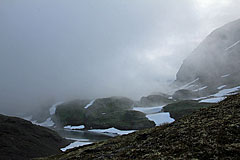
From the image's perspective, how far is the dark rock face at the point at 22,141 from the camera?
71.9 metres

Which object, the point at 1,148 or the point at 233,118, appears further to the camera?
the point at 1,148

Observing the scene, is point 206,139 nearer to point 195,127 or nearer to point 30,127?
point 195,127

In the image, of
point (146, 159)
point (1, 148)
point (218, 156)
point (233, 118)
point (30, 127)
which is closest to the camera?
point (218, 156)

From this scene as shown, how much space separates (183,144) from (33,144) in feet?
281

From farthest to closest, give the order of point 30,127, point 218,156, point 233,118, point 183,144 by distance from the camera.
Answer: point 30,127 → point 233,118 → point 183,144 → point 218,156

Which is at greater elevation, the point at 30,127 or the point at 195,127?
the point at 30,127

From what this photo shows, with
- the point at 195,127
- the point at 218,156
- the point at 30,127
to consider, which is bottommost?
the point at 218,156

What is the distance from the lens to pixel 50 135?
109375mm

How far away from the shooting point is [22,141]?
84.1 metres

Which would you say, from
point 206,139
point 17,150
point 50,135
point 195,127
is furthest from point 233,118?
point 50,135

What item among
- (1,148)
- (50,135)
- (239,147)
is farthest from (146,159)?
(50,135)

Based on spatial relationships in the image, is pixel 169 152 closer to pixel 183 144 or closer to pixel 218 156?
pixel 183 144

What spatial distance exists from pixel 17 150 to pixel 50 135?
35.4 m

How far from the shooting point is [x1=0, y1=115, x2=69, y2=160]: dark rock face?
236 ft
